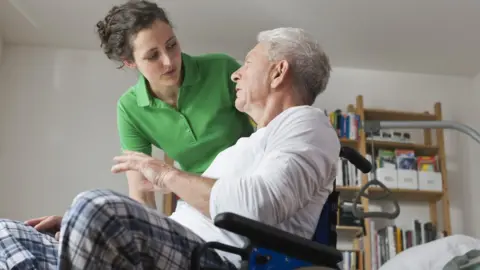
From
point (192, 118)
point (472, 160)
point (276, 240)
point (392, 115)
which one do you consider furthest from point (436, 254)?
point (472, 160)

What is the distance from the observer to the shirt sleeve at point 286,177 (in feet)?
3.29

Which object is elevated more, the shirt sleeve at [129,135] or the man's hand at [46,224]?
the shirt sleeve at [129,135]

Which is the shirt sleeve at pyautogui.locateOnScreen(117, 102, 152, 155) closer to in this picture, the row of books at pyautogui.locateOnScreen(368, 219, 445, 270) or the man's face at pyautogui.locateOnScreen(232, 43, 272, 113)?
the man's face at pyautogui.locateOnScreen(232, 43, 272, 113)

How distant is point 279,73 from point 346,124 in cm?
274

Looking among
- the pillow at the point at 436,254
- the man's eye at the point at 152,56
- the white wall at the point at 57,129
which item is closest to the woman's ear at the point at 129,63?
the man's eye at the point at 152,56

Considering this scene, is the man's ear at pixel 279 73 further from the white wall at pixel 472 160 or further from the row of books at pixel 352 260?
the white wall at pixel 472 160

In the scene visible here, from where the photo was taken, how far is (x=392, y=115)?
4.19 m

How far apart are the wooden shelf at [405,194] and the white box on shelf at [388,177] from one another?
0.17 feet

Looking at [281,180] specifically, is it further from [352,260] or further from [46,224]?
[352,260]

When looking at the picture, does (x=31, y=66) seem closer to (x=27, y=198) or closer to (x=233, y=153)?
(x=27, y=198)

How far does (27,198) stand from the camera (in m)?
3.77

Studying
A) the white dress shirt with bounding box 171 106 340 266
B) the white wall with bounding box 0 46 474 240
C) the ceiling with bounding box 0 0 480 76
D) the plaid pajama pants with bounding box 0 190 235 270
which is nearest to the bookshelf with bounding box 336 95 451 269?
the white wall with bounding box 0 46 474 240

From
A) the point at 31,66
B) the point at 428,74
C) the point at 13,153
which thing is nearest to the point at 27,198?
the point at 13,153

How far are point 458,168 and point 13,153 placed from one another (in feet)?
11.2
